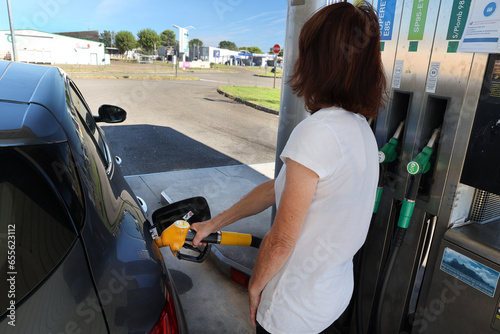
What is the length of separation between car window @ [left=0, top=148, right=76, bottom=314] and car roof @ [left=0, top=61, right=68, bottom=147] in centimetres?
7

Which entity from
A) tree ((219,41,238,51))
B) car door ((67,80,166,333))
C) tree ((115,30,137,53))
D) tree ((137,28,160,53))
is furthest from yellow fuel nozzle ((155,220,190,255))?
tree ((219,41,238,51))

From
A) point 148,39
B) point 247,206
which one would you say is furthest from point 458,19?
point 148,39

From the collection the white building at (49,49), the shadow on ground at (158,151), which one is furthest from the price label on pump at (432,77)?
the white building at (49,49)

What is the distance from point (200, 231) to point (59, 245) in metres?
0.52

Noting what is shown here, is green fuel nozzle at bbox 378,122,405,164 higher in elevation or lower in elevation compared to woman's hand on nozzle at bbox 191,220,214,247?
higher

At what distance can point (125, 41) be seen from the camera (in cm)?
6756

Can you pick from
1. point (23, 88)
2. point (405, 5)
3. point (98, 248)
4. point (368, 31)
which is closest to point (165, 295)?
point (98, 248)

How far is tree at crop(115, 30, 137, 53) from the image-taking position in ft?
222

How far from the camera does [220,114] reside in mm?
12773

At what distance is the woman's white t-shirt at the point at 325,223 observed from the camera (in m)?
1.06

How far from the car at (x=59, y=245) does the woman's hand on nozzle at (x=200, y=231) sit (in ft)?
0.62

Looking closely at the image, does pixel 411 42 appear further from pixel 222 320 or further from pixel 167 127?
pixel 167 127

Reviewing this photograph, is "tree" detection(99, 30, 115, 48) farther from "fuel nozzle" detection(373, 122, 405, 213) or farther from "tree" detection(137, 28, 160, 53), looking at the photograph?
"fuel nozzle" detection(373, 122, 405, 213)

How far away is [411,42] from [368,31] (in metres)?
0.90
